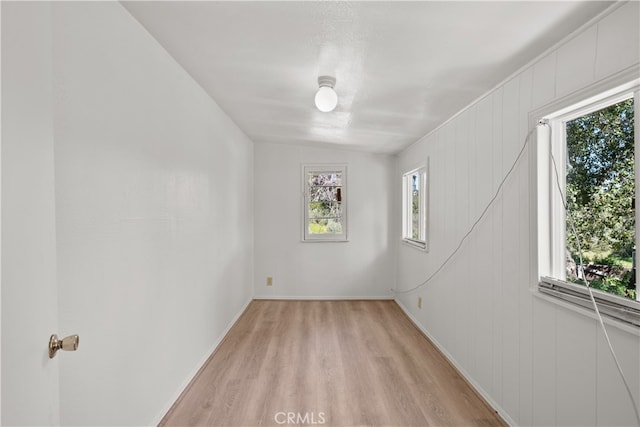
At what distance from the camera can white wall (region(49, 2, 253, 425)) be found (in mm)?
1247

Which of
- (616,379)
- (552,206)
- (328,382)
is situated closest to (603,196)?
(552,206)

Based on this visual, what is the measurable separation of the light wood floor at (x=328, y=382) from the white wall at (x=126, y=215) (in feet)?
1.00

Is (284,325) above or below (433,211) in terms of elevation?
below

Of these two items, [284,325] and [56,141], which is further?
[284,325]

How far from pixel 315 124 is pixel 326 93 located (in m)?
1.26

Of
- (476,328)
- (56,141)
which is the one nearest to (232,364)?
(476,328)

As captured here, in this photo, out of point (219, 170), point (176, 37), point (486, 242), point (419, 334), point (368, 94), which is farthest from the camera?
point (419, 334)

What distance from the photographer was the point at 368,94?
2434mm

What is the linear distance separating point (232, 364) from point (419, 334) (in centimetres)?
194

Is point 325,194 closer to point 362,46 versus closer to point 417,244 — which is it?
point 417,244

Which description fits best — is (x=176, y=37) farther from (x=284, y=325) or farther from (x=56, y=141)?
(x=284, y=325)

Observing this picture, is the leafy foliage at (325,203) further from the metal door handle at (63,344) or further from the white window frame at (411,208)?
the metal door handle at (63,344)

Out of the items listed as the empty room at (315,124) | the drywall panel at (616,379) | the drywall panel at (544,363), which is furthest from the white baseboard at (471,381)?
the drywall panel at (616,379)

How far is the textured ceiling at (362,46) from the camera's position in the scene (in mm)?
1419
